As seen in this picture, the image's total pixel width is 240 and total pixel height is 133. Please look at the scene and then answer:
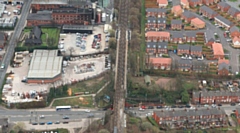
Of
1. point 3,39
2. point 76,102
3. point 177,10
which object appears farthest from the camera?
point 177,10

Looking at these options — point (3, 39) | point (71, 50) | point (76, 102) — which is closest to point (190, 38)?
point (71, 50)

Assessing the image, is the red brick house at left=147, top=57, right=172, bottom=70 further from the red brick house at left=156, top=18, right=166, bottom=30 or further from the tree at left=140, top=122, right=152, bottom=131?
the tree at left=140, top=122, right=152, bottom=131

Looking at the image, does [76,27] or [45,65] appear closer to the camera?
[45,65]

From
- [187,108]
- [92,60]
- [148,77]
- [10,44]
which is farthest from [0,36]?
[187,108]

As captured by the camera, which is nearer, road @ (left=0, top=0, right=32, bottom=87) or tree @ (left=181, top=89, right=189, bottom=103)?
tree @ (left=181, top=89, right=189, bottom=103)

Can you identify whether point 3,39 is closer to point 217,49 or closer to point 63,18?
point 63,18

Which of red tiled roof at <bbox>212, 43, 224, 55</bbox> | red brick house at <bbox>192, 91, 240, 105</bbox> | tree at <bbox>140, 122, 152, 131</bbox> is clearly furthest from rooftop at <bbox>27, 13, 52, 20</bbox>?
tree at <bbox>140, 122, 152, 131</bbox>

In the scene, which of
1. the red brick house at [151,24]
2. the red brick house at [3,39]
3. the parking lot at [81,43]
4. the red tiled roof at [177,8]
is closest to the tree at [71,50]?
the parking lot at [81,43]
